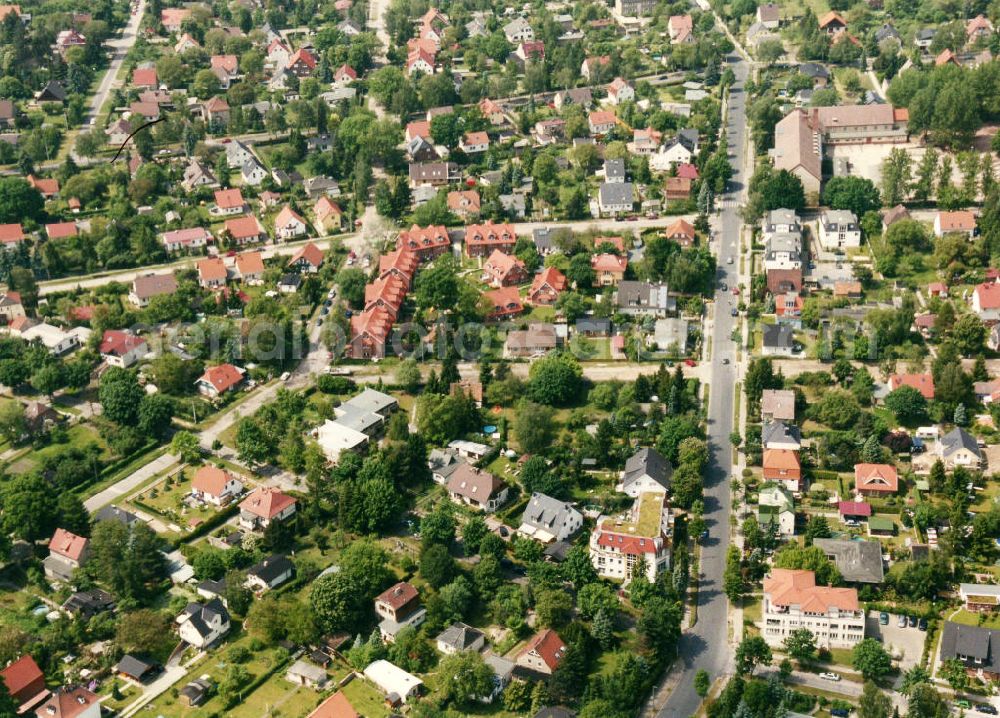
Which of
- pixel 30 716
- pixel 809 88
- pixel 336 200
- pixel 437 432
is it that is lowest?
pixel 30 716

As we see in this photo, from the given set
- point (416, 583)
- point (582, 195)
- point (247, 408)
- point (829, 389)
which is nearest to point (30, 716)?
point (416, 583)

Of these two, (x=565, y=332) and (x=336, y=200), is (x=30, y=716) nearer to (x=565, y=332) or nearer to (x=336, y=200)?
(x=565, y=332)

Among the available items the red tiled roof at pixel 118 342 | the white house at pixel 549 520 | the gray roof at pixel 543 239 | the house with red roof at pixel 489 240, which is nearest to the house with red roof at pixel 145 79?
the house with red roof at pixel 489 240

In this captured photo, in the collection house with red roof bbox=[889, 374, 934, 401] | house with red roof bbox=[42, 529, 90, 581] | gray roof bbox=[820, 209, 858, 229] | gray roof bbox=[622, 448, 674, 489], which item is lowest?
house with red roof bbox=[42, 529, 90, 581]

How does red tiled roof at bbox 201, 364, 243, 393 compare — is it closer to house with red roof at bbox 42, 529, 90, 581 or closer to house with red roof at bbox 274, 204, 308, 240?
house with red roof at bbox 42, 529, 90, 581

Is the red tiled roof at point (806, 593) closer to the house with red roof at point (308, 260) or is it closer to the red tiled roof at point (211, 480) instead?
the red tiled roof at point (211, 480)

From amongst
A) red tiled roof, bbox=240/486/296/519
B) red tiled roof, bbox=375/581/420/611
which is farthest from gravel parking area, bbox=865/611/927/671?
red tiled roof, bbox=240/486/296/519
